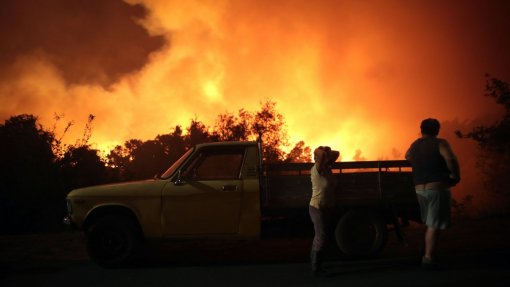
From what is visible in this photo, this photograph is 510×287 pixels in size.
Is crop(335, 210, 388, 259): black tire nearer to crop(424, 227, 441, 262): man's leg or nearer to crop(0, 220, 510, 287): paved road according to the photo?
crop(0, 220, 510, 287): paved road

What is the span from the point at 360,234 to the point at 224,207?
2.15 metres

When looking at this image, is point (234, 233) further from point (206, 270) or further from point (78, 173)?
point (78, 173)

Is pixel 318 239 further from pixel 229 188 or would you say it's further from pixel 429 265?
pixel 229 188

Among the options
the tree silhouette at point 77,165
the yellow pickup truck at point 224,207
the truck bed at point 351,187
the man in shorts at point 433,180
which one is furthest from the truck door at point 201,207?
the tree silhouette at point 77,165

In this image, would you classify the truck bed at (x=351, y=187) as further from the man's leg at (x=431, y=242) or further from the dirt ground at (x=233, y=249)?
the man's leg at (x=431, y=242)

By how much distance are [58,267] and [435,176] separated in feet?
18.4

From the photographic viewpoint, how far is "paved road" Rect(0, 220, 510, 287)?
5.89 m

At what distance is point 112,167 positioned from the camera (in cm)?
3675

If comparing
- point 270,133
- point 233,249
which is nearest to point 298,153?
point 270,133

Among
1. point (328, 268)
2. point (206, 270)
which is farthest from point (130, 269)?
point (328, 268)

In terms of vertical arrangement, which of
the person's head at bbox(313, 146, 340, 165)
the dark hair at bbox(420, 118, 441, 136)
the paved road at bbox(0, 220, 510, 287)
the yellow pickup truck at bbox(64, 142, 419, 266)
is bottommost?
the paved road at bbox(0, 220, 510, 287)

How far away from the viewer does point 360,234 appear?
7.51 m

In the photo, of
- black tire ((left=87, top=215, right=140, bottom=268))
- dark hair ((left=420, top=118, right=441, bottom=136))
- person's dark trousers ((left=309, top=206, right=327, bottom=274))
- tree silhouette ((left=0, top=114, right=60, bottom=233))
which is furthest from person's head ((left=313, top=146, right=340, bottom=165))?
tree silhouette ((left=0, top=114, right=60, bottom=233))

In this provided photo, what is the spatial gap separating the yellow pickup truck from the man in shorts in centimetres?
130
